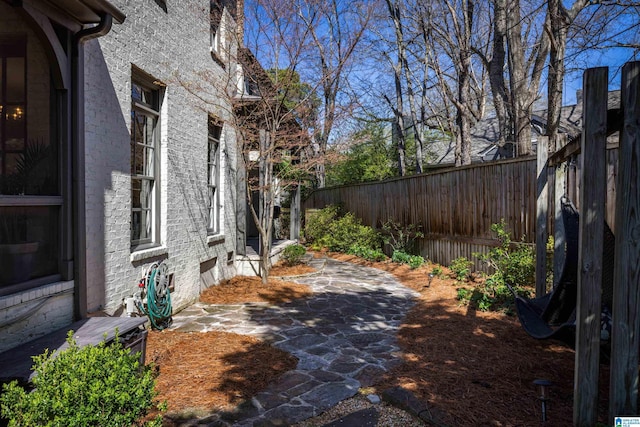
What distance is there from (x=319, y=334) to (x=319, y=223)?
8542mm

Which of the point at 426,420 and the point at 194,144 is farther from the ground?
the point at 194,144

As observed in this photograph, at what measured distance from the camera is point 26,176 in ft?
10.5

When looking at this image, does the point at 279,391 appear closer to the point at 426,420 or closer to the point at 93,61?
the point at 426,420

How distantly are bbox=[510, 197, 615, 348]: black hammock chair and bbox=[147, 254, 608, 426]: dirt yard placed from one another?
0.42m

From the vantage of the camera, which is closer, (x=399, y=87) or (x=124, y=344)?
(x=124, y=344)

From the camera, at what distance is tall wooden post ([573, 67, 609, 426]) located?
2.52 m

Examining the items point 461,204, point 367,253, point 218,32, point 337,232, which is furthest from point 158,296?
point 337,232

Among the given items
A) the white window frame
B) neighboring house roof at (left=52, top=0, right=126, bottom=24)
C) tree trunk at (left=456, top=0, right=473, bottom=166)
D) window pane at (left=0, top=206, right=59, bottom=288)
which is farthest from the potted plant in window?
tree trunk at (left=456, top=0, right=473, bottom=166)

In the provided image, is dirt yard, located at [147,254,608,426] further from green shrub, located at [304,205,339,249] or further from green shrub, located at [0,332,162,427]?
green shrub, located at [304,205,339,249]

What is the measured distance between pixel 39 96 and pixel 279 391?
320 cm

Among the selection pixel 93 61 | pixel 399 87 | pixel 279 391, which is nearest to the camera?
pixel 279 391

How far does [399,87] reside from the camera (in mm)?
14773

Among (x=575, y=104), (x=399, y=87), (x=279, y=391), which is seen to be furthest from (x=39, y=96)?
(x=575, y=104)

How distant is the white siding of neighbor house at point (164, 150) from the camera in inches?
162
